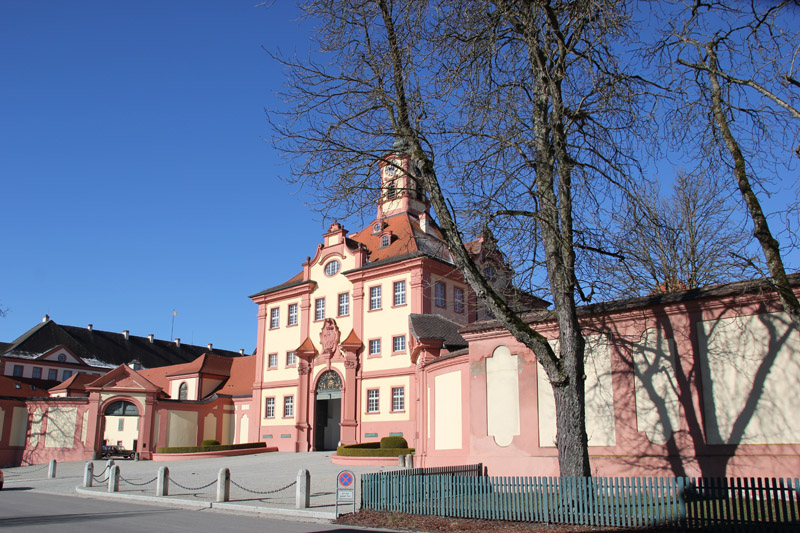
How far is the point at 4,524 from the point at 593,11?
15.4 meters

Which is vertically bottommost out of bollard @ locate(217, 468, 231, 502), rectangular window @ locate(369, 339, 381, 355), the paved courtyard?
the paved courtyard

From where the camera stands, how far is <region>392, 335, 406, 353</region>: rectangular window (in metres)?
36.7

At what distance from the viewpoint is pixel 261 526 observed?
12828mm

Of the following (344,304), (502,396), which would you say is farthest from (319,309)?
(502,396)

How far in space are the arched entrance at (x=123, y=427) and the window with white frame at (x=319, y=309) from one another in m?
12.8

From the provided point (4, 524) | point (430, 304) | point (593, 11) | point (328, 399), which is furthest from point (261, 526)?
point (328, 399)

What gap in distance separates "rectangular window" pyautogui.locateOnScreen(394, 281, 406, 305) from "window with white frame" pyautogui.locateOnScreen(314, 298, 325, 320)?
646cm

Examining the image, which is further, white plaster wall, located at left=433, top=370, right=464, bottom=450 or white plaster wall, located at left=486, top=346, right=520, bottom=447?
white plaster wall, located at left=433, top=370, right=464, bottom=450

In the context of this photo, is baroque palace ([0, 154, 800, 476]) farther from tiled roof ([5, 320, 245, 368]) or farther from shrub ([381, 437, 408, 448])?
shrub ([381, 437, 408, 448])

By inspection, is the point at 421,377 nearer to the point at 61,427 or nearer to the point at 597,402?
the point at 597,402

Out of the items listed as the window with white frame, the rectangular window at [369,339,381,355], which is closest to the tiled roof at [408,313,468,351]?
the rectangular window at [369,339,381,355]

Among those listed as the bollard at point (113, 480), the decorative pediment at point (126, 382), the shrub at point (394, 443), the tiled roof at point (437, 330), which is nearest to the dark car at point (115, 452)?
the decorative pediment at point (126, 382)

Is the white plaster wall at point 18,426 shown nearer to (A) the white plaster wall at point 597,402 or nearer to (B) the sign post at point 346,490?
(B) the sign post at point 346,490

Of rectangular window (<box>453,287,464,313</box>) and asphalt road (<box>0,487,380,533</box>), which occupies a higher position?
rectangular window (<box>453,287,464,313</box>)
